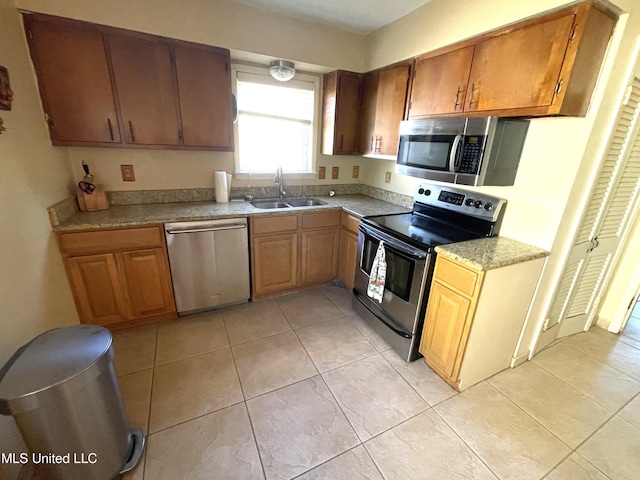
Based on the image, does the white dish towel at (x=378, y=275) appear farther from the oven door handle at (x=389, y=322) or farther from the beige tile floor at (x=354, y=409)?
the beige tile floor at (x=354, y=409)

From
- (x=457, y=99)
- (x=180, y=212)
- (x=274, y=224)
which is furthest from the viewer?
(x=274, y=224)

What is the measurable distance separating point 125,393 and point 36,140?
1714mm

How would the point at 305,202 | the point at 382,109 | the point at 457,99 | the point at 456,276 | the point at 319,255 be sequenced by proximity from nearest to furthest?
1. the point at 456,276
2. the point at 457,99
3. the point at 382,109
4. the point at 319,255
5. the point at 305,202

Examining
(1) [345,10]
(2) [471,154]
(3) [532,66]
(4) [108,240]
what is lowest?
(4) [108,240]

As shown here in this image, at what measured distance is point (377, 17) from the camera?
8.05 feet

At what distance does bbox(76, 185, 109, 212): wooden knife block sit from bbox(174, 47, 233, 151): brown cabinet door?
786 mm

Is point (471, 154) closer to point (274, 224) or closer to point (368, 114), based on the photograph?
point (368, 114)

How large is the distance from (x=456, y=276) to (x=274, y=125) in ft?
7.58

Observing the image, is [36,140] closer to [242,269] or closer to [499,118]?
[242,269]

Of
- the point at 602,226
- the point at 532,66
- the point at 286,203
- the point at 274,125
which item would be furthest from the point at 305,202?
the point at 602,226

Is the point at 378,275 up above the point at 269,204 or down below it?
below

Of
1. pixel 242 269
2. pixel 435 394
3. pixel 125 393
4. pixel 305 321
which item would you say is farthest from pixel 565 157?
pixel 125 393

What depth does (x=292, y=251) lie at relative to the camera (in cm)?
276

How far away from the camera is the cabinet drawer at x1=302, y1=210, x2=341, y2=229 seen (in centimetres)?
273
